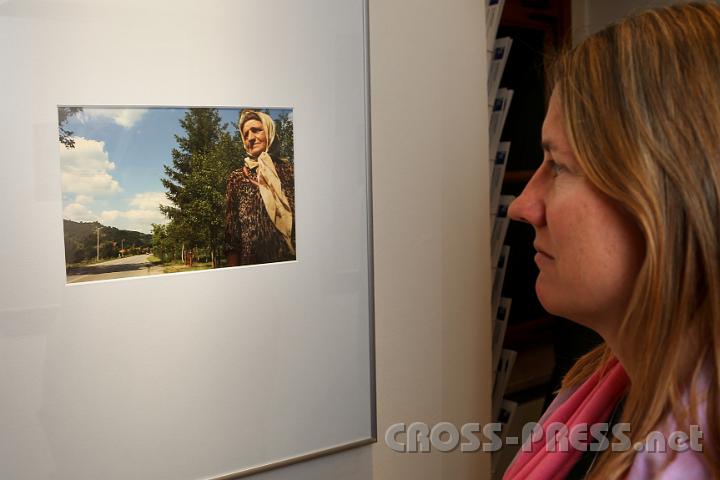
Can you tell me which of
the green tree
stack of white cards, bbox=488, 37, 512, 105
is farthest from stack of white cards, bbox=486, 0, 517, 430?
the green tree

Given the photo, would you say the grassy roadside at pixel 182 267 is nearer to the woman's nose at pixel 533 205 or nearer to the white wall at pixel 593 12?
the woman's nose at pixel 533 205

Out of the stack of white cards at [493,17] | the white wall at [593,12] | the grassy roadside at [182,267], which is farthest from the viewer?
the white wall at [593,12]

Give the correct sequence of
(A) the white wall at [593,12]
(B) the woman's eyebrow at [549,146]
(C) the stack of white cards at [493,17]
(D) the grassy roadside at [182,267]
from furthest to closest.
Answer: (A) the white wall at [593,12], (C) the stack of white cards at [493,17], (D) the grassy roadside at [182,267], (B) the woman's eyebrow at [549,146]

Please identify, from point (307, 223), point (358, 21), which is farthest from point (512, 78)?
point (307, 223)

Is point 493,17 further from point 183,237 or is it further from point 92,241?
point 92,241

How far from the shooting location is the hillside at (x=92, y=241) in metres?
0.95

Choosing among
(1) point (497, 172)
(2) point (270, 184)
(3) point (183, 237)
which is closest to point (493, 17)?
(1) point (497, 172)

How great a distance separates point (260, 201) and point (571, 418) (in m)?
0.56

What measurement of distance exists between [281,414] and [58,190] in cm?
51

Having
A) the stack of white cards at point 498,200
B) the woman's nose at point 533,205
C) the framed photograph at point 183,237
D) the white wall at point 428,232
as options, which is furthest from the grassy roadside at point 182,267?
the stack of white cards at point 498,200

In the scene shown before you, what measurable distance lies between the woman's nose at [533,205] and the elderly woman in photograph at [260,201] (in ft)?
1.51

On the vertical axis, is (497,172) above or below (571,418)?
above

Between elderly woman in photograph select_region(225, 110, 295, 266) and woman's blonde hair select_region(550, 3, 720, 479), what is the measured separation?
1.77 ft

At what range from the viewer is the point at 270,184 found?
1128 millimetres
